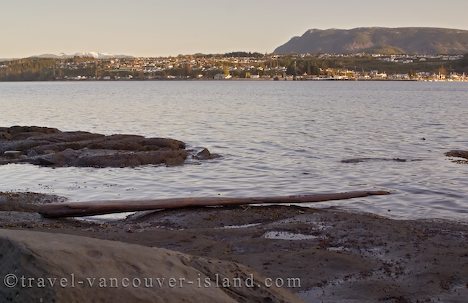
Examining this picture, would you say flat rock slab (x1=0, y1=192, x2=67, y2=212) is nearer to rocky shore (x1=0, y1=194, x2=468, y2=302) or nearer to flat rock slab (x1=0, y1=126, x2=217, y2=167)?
rocky shore (x1=0, y1=194, x2=468, y2=302)

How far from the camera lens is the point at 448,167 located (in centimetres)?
2505

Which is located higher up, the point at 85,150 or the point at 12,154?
the point at 85,150

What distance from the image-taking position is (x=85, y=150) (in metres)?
27.4

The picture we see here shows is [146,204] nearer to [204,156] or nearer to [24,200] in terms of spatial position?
[24,200]

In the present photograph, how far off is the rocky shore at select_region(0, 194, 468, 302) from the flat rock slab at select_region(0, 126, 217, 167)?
1056 cm

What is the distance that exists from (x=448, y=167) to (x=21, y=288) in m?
22.5

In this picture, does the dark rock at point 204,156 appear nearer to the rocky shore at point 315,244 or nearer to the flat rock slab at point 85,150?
the flat rock slab at point 85,150

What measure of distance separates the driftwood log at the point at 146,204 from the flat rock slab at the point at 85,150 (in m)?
10.2

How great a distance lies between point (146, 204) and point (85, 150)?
13.4 meters

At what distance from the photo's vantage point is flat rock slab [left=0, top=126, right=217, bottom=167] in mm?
25328

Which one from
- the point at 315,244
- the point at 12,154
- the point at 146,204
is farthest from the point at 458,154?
the point at 12,154

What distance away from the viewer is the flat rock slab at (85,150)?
25.3m

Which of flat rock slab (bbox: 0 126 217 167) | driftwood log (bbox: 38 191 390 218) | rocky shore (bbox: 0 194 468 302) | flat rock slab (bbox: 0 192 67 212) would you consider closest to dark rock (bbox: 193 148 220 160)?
flat rock slab (bbox: 0 126 217 167)

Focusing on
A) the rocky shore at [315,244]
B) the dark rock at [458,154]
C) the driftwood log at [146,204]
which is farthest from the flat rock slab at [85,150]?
the dark rock at [458,154]
